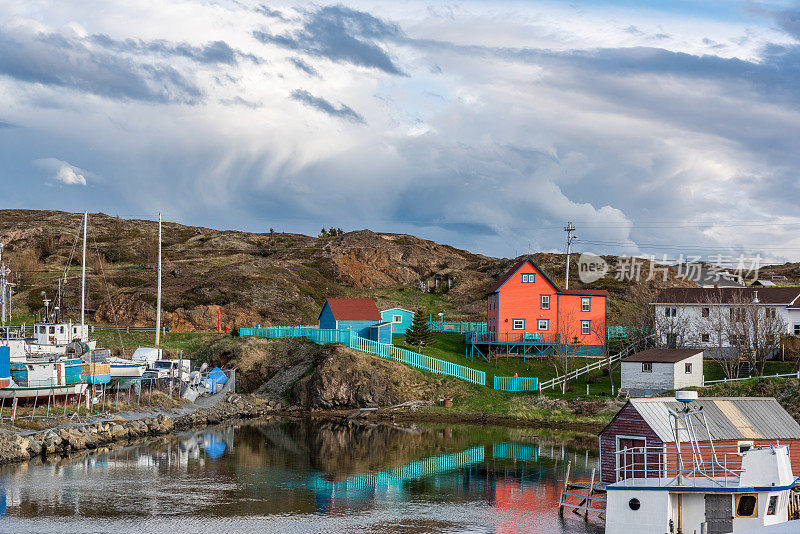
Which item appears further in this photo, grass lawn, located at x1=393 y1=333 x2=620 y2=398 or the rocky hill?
the rocky hill

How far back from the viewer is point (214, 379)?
63719 millimetres

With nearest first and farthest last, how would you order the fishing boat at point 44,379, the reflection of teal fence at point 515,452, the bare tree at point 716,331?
the reflection of teal fence at point 515,452 < the fishing boat at point 44,379 < the bare tree at point 716,331

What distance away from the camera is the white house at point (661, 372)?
5391cm

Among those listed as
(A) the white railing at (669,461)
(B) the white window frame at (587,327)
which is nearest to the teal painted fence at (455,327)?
(B) the white window frame at (587,327)

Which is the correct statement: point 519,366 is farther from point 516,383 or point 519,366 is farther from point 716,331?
point 716,331

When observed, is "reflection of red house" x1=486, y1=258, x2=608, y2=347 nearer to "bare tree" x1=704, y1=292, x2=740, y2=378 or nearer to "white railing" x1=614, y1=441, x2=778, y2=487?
"bare tree" x1=704, y1=292, x2=740, y2=378

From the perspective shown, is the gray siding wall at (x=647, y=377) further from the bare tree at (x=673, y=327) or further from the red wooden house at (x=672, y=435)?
the red wooden house at (x=672, y=435)

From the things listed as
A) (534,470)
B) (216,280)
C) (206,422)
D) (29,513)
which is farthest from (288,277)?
(29,513)

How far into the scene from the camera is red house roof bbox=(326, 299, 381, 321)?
69.1 meters

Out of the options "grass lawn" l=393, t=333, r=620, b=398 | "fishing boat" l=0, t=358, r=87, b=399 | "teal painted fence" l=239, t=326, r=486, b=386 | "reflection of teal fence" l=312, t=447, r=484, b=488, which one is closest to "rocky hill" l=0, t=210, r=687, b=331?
"grass lawn" l=393, t=333, r=620, b=398

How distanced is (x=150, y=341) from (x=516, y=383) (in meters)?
34.5

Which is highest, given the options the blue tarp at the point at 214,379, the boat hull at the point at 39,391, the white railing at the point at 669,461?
the blue tarp at the point at 214,379

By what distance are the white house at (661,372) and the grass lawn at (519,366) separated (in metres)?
2.97

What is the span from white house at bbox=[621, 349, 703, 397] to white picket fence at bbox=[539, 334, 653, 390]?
3044mm
